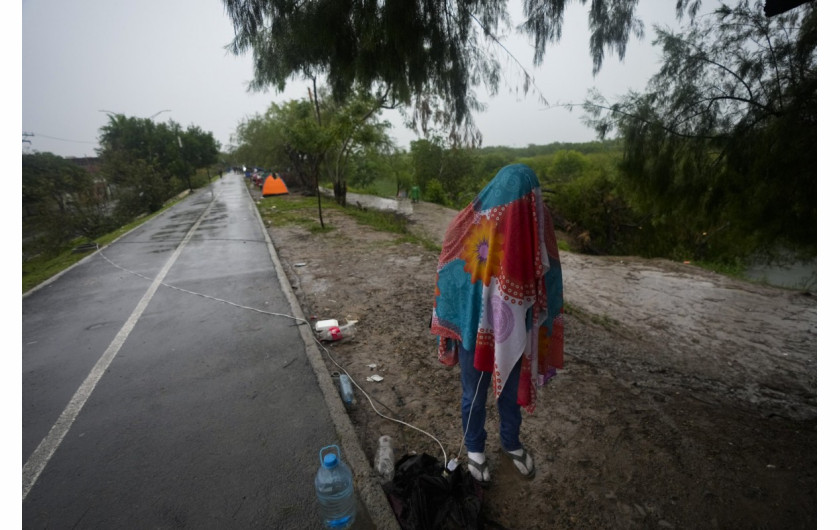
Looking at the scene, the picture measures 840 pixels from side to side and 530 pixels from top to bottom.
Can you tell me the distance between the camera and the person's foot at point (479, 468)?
2.52 metres

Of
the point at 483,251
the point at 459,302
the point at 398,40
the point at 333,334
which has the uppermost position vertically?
the point at 398,40

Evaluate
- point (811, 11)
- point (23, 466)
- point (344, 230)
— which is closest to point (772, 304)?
point (811, 11)

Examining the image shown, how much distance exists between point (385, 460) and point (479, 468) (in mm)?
699

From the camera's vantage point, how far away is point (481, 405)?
8.09ft

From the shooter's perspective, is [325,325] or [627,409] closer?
[627,409]

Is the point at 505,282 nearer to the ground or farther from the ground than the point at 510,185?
nearer to the ground

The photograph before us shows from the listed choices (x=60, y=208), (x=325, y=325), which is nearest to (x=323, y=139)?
(x=325, y=325)

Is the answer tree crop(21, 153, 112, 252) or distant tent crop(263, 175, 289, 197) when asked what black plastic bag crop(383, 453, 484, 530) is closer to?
tree crop(21, 153, 112, 252)

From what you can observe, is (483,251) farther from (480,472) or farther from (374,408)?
(374,408)

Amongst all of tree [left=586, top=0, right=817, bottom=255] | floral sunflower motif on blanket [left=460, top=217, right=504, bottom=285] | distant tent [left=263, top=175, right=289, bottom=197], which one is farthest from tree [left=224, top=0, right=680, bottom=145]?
distant tent [left=263, top=175, right=289, bottom=197]

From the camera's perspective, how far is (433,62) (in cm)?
317

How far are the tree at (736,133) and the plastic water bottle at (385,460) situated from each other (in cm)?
401

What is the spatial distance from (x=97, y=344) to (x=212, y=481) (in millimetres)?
3660

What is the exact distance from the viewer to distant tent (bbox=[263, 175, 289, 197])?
83.2 ft
